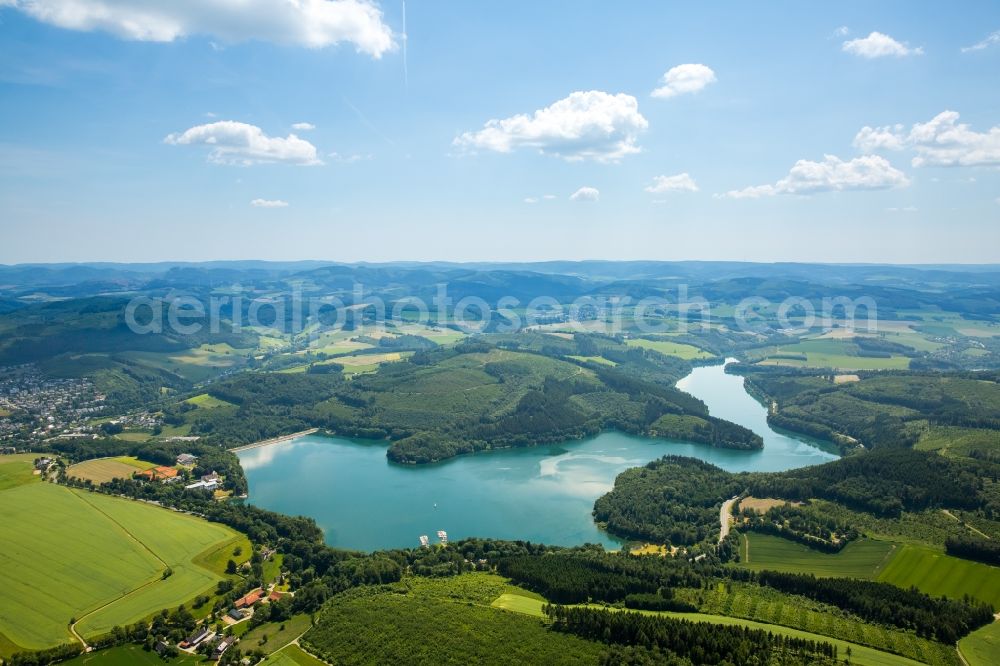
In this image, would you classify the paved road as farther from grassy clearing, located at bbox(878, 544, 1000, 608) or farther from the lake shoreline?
the lake shoreline

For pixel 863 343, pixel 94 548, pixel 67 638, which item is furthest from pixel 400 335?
pixel 67 638

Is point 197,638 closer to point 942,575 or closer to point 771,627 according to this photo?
point 771,627

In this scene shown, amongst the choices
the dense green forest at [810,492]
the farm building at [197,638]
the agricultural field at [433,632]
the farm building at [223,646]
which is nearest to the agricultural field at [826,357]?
the dense green forest at [810,492]

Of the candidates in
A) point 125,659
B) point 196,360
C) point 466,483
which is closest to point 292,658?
point 125,659

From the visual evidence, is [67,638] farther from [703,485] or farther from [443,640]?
[703,485]

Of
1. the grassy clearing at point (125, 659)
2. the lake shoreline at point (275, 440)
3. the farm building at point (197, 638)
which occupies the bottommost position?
the lake shoreline at point (275, 440)

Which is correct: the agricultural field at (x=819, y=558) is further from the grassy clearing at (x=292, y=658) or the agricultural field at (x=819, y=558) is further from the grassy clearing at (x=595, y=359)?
the grassy clearing at (x=595, y=359)

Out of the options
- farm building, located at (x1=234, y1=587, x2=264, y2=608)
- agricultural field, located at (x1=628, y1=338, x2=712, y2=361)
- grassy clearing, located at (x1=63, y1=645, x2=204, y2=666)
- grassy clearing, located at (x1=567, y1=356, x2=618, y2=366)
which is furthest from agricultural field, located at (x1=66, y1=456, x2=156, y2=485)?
agricultural field, located at (x1=628, y1=338, x2=712, y2=361)
